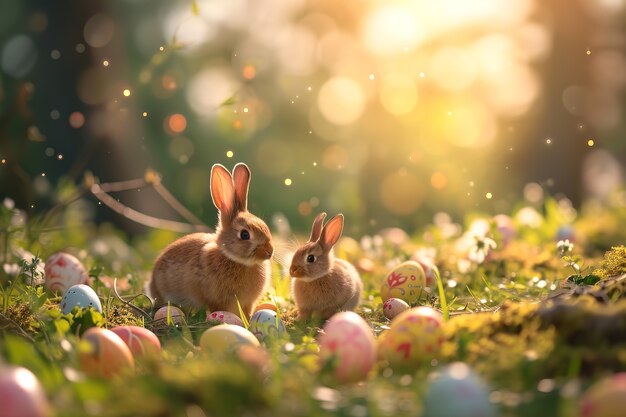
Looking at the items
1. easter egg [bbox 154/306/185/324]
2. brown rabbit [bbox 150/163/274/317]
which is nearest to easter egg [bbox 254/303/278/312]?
brown rabbit [bbox 150/163/274/317]

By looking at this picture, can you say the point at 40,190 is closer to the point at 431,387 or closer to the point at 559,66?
the point at 431,387

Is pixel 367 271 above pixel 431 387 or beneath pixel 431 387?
above

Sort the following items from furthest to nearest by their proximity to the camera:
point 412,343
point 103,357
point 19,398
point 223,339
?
1. point 223,339
2. point 412,343
3. point 103,357
4. point 19,398

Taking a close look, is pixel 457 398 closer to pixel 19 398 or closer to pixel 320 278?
pixel 19 398

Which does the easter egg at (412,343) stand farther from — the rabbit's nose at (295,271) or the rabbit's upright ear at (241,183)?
the rabbit's upright ear at (241,183)

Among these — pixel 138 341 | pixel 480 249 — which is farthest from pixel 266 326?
pixel 480 249

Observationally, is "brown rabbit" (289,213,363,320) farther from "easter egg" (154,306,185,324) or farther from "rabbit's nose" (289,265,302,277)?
"easter egg" (154,306,185,324)

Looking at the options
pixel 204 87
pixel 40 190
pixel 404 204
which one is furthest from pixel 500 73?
pixel 40 190
